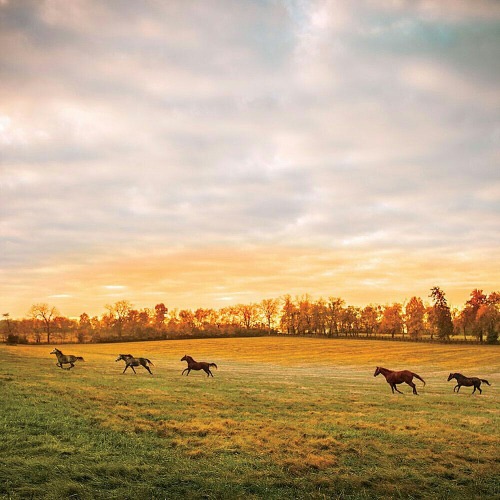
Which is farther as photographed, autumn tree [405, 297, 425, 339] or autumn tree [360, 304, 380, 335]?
autumn tree [360, 304, 380, 335]

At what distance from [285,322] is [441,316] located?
63.7 meters

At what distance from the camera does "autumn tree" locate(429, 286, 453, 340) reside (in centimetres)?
12700

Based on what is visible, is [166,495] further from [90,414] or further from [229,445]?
[90,414]

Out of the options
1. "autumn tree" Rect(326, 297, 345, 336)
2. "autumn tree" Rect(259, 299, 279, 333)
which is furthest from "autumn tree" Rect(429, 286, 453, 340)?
"autumn tree" Rect(259, 299, 279, 333)

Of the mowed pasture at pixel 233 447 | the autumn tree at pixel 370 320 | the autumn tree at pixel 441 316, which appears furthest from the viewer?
the autumn tree at pixel 370 320

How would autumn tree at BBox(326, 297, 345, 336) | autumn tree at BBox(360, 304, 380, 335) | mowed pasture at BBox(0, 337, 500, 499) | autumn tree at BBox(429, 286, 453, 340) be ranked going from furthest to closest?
autumn tree at BBox(360, 304, 380, 335) < autumn tree at BBox(326, 297, 345, 336) < autumn tree at BBox(429, 286, 453, 340) < mowed pasture at BBox(0, 337, 500, 499)

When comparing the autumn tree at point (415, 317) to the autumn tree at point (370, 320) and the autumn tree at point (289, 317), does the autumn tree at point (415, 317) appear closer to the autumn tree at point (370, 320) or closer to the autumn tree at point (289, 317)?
the autumn tree at point (370, 320)

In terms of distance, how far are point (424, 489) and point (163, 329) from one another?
173127mm


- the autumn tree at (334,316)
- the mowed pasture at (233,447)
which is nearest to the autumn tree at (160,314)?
the autumn tree at (334,316)

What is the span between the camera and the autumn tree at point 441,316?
127m


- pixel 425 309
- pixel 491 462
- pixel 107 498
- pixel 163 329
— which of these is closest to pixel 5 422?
pixel 107 498

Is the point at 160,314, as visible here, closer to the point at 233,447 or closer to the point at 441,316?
the point at 441,316

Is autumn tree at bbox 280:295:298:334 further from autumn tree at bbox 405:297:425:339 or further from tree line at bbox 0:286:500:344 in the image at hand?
autumn tree at bbox 405:297:425:339

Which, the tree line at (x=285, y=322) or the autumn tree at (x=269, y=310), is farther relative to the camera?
the autumn tree at (x=269, y=310)
